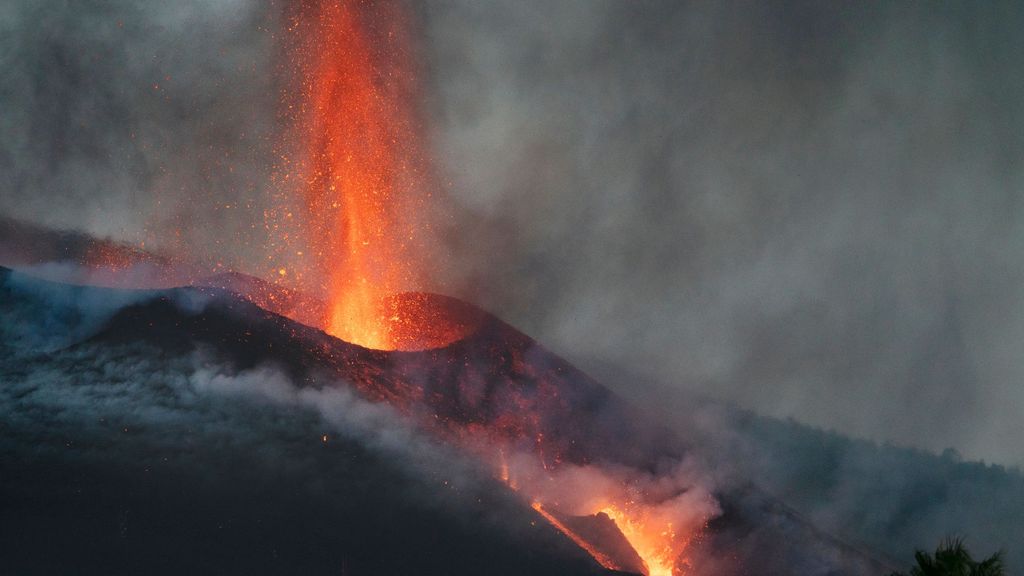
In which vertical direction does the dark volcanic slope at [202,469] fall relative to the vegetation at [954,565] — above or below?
above

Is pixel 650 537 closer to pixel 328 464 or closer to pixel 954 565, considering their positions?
pixel 328 464

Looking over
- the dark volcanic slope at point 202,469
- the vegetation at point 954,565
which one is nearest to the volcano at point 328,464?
the dark volcanic slope at point 202,469

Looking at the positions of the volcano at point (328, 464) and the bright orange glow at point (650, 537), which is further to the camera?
the bright orange glow at point (650, 537)

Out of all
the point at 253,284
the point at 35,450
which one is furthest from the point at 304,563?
the point at 253,284

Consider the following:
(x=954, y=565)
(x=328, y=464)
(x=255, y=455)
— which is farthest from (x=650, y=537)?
(x=954, y=565)

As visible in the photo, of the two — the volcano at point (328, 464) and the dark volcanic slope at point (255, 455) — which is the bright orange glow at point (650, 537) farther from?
the dark volcanic slope at point (255, 455)
